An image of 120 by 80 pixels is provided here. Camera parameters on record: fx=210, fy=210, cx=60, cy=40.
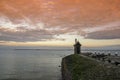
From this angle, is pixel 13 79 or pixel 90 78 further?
pixel 13 79

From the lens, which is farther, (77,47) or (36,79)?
(77,47)

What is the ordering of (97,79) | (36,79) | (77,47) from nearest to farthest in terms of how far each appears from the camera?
(97,79)
(36,79)
(77,47)

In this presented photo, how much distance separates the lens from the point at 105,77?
20.0m

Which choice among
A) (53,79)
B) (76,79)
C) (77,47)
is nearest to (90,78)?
(76,79)

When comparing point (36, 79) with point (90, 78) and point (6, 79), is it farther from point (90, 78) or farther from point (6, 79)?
point (90, 78)

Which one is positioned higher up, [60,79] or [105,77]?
[105,77]

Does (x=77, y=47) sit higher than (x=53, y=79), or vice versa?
(x=77, y=47)

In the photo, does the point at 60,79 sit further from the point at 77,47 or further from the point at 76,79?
the point at 76,79

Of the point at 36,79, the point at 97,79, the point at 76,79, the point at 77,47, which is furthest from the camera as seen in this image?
the point at 77,47

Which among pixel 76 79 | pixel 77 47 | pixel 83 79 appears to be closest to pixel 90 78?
pixel 83 79

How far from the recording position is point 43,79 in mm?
48188

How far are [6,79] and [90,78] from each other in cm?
3319

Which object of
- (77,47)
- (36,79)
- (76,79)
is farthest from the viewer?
(77,47)

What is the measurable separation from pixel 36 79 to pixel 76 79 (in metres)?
28.0
